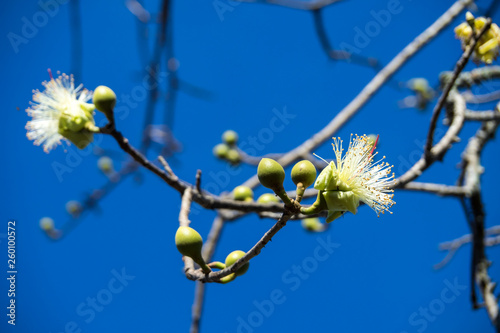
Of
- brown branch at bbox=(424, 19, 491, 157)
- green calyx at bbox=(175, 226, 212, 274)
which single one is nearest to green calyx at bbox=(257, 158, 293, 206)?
green calyx at bbox=(175, 226, 212, 274)

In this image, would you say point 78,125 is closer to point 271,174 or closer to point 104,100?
point 104,100

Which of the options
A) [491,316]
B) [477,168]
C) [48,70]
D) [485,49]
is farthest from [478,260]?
[48,70]

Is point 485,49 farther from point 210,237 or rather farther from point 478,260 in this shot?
point 210,237

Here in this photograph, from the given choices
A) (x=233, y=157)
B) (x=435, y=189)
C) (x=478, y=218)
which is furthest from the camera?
(x=233, y=157)

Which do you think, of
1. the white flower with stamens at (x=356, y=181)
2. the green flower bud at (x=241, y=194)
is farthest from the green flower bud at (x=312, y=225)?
the white flower with stamens at (x=356, y=181)

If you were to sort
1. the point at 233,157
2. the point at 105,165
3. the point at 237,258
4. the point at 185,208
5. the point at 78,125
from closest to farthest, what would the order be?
the point at 237,258 < the point at 185,208 < the point at 78,125 < the point at 233,157 < the point at 105,165

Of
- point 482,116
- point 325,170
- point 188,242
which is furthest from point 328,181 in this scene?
point 482,116
